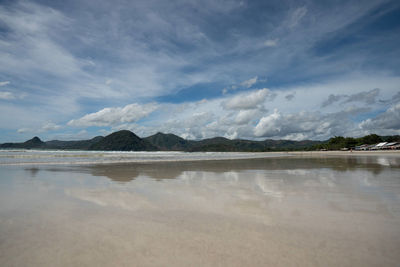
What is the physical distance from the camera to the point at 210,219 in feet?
17.6

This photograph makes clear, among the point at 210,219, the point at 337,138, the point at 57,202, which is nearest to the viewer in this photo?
the point at 210,219

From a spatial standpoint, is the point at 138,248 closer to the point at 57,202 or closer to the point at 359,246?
the point at 359,246

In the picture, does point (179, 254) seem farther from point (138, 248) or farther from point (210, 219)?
point (210, 219)

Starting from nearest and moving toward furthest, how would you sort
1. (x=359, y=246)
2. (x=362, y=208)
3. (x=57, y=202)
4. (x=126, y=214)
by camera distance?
(x=359, y=246) < (x=126, y=214) < (x=362, y=208) < (x=57, y=202)

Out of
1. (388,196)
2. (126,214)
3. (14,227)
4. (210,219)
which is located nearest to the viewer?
(14,227)

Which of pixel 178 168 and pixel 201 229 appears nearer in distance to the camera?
pixel 201 229

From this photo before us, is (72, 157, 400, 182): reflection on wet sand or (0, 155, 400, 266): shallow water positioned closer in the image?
(0, 155, 400, 266): shallow water

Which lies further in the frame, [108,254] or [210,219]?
[210,219]

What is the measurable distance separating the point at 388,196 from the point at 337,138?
154022mm

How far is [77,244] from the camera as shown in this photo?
158 inches

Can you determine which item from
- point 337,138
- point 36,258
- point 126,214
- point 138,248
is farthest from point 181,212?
point 337,138

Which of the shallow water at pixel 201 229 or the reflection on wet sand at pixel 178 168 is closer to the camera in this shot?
the shallow water at pixel 201 229

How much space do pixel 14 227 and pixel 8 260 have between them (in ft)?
5.89

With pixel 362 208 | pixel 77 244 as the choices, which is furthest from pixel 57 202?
pixel 362 208
